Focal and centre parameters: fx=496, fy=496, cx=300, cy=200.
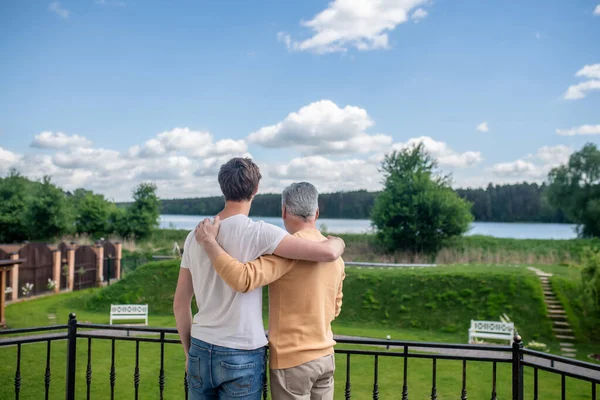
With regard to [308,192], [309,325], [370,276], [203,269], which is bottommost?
[370,276]

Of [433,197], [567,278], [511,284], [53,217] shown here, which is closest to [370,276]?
[511,284]

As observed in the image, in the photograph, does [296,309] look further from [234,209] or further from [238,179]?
[238,179]

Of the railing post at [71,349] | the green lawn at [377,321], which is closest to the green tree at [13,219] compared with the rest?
the green lawn at [377,321]

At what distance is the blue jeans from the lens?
222 cm

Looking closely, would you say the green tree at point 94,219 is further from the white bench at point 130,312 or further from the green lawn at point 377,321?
the white bench at point 130,312

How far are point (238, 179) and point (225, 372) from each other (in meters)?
0.87

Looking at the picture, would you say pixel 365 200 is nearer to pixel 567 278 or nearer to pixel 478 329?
pixel 567 278

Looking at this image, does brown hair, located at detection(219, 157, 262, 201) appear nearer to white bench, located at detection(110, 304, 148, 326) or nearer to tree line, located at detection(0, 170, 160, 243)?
white bench, located at detection(110, 304, 148, 326)

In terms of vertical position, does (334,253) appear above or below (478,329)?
above

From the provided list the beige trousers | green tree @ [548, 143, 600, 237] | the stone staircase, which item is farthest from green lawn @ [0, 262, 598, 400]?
green tree @ [548, 143, 600, 237]

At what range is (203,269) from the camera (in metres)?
2.30

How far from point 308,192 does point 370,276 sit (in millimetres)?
15734

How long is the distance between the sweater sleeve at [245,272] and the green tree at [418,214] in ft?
81.9

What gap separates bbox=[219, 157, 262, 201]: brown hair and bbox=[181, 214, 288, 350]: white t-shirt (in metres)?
0.10
